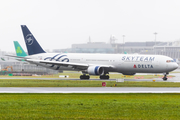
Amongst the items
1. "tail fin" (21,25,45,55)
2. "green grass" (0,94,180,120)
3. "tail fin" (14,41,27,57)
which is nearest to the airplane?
"tail fin" (21,25,45,55)

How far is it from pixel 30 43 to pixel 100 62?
13448 millimetres

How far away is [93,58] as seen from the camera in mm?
53344

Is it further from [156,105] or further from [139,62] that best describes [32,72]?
[156,105]

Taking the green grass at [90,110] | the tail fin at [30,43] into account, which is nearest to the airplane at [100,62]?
the tail fin at [30,43]

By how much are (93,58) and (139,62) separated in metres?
7.79

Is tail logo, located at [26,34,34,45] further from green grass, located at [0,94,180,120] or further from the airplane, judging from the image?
green grass, located at [0,94,180,120]

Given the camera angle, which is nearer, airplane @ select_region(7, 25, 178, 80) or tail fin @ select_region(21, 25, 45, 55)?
airplane @ select_region(7, 25, 178, 80)

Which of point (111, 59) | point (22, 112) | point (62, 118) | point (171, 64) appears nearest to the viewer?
point (62, 118)

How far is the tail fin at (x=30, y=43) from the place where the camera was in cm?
5781

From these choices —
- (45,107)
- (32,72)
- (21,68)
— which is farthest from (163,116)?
(21,68)

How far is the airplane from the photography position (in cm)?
4897

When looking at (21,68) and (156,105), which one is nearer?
(156,105)

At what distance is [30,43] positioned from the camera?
58.0 meters

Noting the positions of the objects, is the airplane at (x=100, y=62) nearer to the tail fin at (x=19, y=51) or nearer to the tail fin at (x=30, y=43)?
the tail fin at (x=30, y=43)
